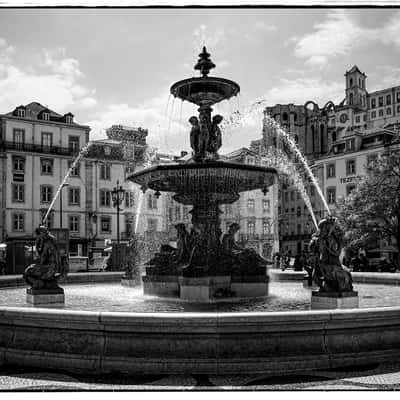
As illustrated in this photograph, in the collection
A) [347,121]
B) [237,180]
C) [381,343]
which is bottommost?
[381,343]

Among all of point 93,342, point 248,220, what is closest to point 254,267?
point 93,342

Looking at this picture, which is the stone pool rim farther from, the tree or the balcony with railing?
the balcony with railing

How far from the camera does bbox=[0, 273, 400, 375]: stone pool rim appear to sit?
639 cm

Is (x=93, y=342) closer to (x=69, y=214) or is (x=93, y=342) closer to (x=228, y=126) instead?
(x=228, y=126)

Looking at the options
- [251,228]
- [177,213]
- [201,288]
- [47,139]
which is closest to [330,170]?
[251,228]

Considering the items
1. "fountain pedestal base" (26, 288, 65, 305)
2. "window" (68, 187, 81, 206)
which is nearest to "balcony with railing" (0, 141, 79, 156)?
"window" (68, 187, 81, 206)

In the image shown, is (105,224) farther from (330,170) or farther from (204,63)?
(204,63)

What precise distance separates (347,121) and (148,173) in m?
79.2

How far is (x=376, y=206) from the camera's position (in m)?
33.8

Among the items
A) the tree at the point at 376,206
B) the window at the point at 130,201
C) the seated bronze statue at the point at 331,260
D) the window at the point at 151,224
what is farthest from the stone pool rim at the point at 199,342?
the window at the point at 130,201

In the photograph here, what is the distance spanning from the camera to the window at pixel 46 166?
55844mm

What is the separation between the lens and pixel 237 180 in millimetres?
12156

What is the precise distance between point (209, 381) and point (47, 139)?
5335cm

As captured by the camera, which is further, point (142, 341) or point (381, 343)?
point (381, 343)
